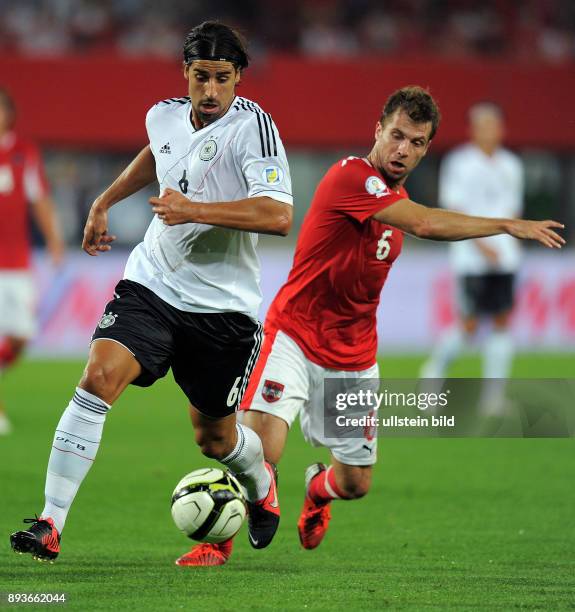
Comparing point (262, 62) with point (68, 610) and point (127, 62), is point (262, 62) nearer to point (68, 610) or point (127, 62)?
point (127, 62)

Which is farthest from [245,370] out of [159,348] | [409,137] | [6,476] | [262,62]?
[262,62]

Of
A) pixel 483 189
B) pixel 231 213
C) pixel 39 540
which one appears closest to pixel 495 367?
pixel 483 189

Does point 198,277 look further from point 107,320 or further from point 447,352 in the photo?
point 447,352

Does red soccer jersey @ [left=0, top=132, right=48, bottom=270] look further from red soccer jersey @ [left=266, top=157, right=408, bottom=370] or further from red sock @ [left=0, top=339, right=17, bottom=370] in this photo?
red soccer jersey @ [left=266, top=157, right=408, bottom=370]

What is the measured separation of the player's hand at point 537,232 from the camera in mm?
4848

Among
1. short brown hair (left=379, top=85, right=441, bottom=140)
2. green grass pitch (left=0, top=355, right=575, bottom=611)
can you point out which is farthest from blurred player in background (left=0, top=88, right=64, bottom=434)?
short brown hair (left=379, top=85, right=441, bottom=140)

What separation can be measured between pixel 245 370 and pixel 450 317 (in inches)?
445

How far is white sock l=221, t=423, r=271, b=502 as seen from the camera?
5.50 meters

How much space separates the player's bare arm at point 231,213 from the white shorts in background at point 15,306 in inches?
228

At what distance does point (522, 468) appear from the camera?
879 cm

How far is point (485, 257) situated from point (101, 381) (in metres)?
6.53

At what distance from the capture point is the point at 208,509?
531cm

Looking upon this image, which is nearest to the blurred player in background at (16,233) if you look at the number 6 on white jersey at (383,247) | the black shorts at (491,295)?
the black shorts at (491,295)

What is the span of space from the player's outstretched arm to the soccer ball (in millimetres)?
1347
